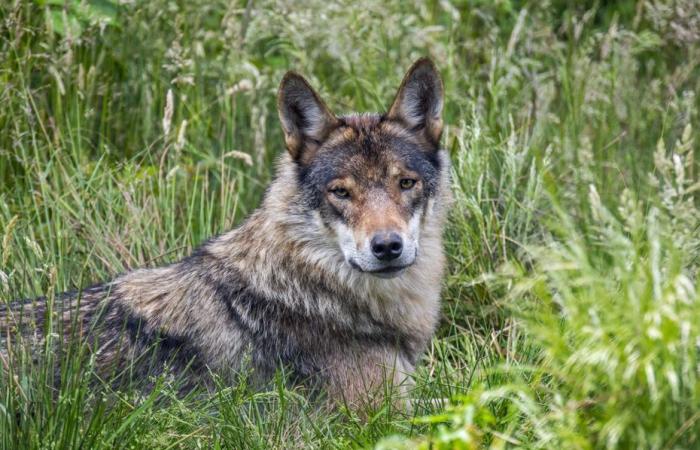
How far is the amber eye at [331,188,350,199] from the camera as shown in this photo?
420cm

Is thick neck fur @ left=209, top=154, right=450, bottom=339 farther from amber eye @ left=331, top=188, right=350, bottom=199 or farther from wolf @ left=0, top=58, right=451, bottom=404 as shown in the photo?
amber eye @ left=331, top=188, right=350, bottom=199

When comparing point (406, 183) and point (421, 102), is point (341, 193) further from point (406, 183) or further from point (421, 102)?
point (421, 102)

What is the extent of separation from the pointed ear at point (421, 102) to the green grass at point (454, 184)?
0.53 metres

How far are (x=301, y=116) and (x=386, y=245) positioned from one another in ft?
2.68

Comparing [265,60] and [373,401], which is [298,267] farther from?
[265,60]

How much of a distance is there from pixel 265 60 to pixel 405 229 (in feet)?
10.5

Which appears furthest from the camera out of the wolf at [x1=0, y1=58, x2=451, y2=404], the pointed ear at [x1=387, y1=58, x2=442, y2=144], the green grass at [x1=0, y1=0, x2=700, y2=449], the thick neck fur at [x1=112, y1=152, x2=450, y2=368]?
the pointed ear at [x1=387, y1=58, x2=442, y2=144]

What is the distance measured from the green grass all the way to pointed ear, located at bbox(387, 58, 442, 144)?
53 centimetres

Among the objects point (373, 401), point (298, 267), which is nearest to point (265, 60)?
point (298, 267)

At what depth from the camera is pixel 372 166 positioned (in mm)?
4234

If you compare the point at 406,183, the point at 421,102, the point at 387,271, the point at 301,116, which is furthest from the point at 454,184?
the point at 387,271

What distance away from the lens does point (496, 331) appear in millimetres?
4844

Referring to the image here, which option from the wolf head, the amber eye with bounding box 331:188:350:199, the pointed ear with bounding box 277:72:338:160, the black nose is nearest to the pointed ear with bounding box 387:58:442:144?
the wolf head

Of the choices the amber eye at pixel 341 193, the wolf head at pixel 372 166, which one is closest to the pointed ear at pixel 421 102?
the wolf head at pixel 372 166
